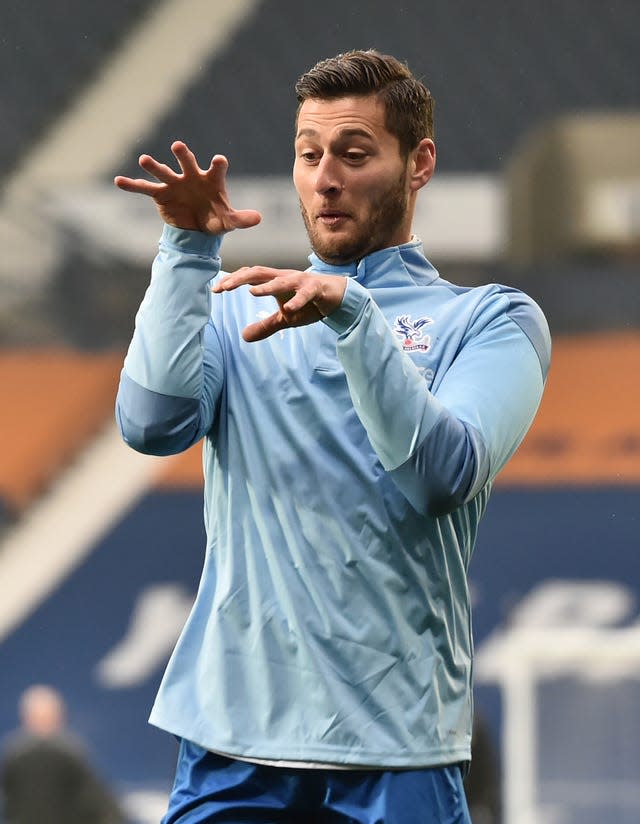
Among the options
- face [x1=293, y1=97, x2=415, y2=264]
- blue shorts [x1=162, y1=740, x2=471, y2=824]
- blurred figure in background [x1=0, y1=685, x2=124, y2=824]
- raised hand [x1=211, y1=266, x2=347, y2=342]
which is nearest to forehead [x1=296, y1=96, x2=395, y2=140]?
face [x1=293, y1=97, x2=415, y2=264]

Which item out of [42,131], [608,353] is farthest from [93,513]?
[608,353]

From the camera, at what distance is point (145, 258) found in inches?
242

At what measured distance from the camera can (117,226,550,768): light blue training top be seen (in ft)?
4.14

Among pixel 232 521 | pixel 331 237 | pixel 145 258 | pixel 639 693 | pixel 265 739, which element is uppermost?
pixel 145 258

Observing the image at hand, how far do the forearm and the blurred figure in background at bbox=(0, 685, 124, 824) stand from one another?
155 inches

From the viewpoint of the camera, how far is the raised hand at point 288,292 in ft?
3.93

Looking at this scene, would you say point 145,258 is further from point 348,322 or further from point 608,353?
point 348,322

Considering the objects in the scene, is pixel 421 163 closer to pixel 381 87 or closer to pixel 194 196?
pixel 381 87

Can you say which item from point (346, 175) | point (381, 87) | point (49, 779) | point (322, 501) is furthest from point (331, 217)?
point (49, 779)

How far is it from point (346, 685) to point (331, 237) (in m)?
0.43

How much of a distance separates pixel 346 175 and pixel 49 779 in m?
4.10

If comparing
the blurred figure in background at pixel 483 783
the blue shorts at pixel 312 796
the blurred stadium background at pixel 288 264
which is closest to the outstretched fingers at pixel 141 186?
the blue shorts at pixel 312 796

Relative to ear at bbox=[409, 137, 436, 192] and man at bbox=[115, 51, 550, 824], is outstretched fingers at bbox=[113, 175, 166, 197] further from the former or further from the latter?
ear at bbox=[409, 137, 436, 192]

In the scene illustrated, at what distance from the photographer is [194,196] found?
1334 millimetres
